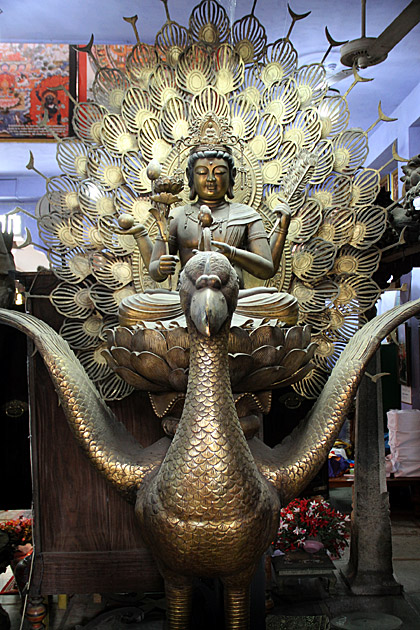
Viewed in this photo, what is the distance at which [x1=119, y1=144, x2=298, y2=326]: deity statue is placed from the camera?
1.87 m

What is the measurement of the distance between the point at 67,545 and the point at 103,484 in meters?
0.29

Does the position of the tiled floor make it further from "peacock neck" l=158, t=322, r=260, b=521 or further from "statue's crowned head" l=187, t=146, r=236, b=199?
"statue's crowned head" l=187, t=146, r=236, b=199

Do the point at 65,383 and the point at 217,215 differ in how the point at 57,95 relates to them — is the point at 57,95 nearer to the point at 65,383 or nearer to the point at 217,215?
the point at 217,215

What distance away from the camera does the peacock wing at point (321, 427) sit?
181 cm

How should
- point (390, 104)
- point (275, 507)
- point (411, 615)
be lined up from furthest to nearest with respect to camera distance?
point (390, 104) < point (411, 615) < point (275, 507)

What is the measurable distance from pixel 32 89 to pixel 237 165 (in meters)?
1.22

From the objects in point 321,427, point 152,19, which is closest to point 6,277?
point 321,427

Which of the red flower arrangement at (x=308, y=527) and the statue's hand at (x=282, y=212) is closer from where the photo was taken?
the statue's hand at (x=282, y=212)

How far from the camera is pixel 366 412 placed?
2846mm

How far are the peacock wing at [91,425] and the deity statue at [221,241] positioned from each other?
0.26m

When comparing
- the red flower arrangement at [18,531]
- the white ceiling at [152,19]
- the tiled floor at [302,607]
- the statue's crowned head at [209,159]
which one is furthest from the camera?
the white ceiling at [152,19]

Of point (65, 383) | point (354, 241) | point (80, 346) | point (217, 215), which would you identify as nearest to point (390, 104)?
point (354, 241)

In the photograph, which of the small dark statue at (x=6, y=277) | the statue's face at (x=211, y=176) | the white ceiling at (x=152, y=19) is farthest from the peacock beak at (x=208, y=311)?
the white ceiling at (x=152, y=19)

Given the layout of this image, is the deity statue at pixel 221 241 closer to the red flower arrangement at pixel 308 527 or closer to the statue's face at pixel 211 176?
the statue's face at pixel 211 176
